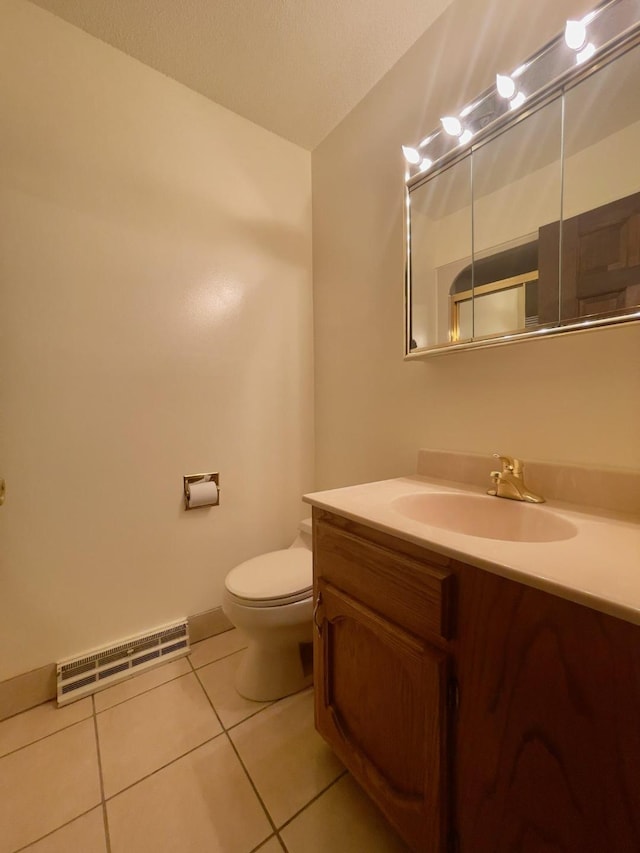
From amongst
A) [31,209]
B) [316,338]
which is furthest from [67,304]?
[316,338]

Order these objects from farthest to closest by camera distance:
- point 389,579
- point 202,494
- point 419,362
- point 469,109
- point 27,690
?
point 202,494
point 419,362
point 27,690
point 469,109
point 389,579

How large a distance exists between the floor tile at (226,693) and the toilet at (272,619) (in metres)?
0.03

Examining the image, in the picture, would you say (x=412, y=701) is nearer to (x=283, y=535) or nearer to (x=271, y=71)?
(x=283, y=535)

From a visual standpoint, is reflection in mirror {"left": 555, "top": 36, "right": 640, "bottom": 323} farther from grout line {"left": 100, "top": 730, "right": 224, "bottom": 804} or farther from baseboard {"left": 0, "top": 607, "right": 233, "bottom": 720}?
baseboard {"left": 0, "top": 607, "right": 233, "bottom": 720}

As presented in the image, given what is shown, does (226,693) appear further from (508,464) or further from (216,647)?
(508,464)

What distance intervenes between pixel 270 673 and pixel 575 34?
213cm

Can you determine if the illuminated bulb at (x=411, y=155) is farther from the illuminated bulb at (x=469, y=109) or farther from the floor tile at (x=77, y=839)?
the floor tile at (x=77, y=839)

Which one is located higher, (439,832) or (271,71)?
(271,71)

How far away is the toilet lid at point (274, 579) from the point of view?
116 centimetres

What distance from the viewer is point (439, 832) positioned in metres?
0.64

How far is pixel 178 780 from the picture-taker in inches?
37.8

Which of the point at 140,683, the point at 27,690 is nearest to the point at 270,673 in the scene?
the point at 140,683

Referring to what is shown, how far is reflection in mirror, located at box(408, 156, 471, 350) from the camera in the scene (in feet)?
3.77

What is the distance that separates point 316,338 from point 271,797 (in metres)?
1.75
